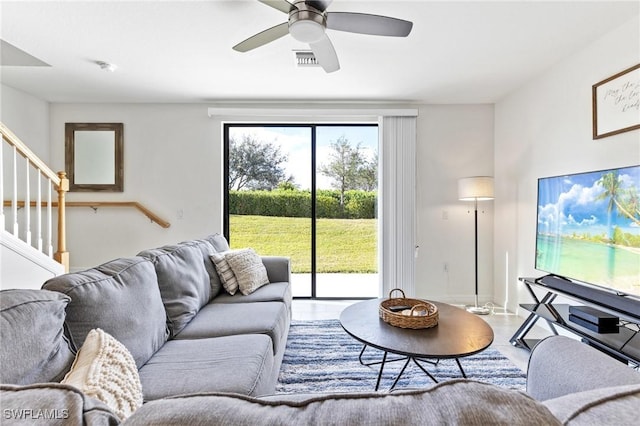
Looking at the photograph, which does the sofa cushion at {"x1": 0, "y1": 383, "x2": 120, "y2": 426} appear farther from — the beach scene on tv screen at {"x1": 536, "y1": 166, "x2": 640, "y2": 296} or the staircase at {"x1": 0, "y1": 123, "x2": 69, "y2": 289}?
the staircase at {"x1": 0, "y1": 123, "x2": 69, "y2": 289}

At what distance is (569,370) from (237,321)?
1.55 meters

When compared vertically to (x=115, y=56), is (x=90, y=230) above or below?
below

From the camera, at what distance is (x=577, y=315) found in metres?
1.94

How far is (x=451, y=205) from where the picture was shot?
3.70m

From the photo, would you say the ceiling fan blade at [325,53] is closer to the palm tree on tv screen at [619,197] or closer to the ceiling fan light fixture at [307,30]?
the ceiling fan light fixture at [307,30]

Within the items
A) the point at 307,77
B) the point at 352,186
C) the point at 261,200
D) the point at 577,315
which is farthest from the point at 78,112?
the point at 577,315

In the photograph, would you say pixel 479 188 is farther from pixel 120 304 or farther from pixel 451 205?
pixel 120 304

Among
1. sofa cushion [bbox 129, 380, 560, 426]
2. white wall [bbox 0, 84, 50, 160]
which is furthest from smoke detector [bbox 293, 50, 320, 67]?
white wall [bbox 0, 84, 50, 160]

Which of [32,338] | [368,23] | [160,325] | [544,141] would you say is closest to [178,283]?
[160,325]

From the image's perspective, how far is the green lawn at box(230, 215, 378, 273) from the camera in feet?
12.6

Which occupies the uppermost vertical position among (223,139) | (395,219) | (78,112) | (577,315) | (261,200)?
(78,112)

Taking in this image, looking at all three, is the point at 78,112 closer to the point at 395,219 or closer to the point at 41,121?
the point at 41,121

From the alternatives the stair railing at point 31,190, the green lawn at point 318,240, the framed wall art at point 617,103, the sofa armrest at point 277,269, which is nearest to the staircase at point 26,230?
the stair railing at point 31,190

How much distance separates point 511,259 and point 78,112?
17.6 ft
